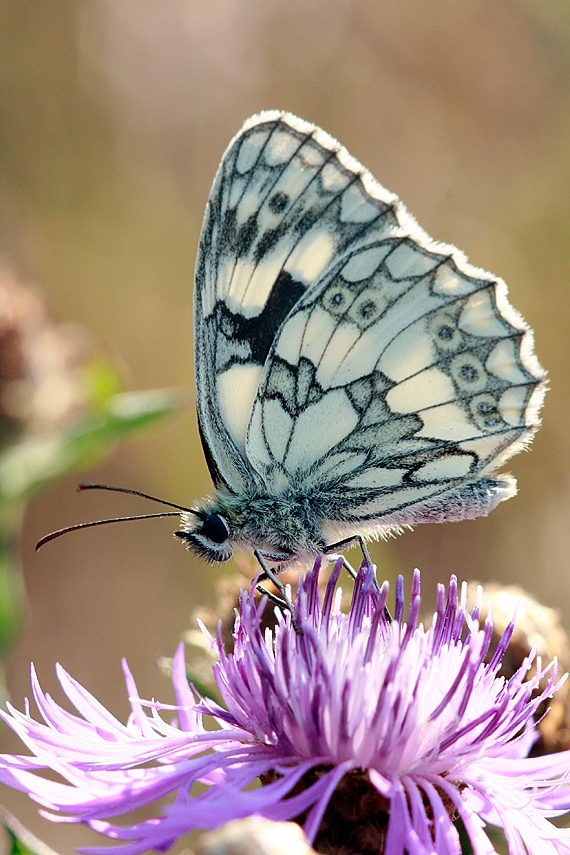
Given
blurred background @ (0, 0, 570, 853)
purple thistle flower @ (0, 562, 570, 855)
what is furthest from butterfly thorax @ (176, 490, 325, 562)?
blurred background @ (0, 0, 570, 853)

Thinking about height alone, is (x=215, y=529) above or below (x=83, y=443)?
below

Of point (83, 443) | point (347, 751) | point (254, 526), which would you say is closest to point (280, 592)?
point (254, 526)

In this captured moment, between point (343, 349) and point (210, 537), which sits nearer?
point (210, 537)

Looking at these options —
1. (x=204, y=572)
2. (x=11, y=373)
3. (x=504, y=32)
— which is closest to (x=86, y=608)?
(x=204, y=572)

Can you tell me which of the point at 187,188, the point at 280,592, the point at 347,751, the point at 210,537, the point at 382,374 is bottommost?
the point at 347,751

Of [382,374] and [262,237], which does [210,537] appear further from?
[262,237]
